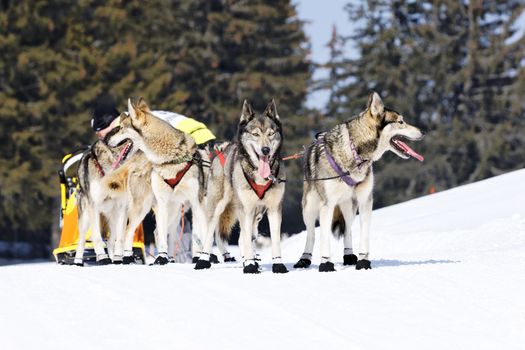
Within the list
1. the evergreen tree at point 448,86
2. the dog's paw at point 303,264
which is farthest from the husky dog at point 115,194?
the evergreen tree at point 448,86

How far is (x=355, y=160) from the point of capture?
10250 mm

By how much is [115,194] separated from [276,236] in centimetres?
299

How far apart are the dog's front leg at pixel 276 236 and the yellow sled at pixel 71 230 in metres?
3.46

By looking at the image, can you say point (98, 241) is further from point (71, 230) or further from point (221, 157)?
point (221, 157)

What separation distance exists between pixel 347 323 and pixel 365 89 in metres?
42.1

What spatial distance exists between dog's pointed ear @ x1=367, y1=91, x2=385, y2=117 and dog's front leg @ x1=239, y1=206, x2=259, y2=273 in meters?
1.45

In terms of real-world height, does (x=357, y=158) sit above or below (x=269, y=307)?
above

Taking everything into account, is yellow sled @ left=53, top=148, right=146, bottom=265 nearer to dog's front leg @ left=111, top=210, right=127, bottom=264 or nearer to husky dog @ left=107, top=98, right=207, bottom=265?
dog's front leg @ left=111, top=210, right=127, bottom=264

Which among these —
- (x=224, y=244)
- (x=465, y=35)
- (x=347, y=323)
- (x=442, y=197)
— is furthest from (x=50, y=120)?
(x=347, y=323)

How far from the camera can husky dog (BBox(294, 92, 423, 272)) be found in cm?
1017

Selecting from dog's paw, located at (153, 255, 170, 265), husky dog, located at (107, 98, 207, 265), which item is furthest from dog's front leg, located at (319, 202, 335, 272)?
dog's paw, located at (153, 255, 170, 265)

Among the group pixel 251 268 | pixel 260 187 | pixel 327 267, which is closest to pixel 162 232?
pixel 251 268

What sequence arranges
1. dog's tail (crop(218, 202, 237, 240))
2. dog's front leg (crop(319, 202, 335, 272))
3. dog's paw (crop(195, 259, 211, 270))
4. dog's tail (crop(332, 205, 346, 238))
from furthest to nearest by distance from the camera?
1. dog's tail (crop(218, 202, 237, 240))
2. dog's tail (crop(332, 205, 346, 238))
3. dog's paw (crop(195, 259, 211, 270))
4. dog's front leg (crop(319, 202, 335, 272))

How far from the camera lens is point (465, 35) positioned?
48.3m
